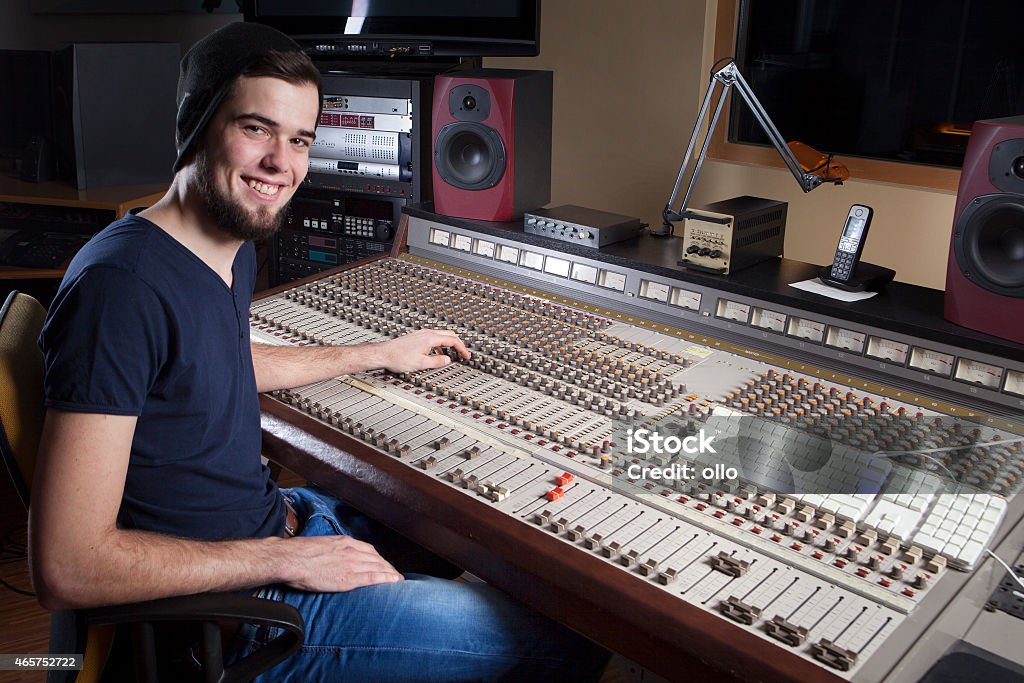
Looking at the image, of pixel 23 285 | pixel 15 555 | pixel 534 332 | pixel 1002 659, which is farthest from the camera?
pixel 23 285

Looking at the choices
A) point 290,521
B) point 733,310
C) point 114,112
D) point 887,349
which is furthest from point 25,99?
point 887,349

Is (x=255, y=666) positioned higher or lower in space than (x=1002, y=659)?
lower

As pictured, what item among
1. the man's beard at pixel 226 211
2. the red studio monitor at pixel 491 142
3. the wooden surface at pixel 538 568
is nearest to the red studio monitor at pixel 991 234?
the wooden surface at pixel 538 568

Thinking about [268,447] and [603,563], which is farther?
[268,447]

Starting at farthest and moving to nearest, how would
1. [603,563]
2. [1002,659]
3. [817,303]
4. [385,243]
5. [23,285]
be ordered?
[23,285]
[385,243]
[817,303]
[603,563]
[1002,659]

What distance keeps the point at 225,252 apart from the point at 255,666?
0.62 m

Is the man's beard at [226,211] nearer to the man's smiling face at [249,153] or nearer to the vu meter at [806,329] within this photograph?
the man's smiling face at [249,153]

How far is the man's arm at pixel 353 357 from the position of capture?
5.67 feet

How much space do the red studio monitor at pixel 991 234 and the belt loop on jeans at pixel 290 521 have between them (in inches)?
48.9

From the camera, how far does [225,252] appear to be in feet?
4.66

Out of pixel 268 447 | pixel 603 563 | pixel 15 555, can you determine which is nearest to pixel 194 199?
pixel 268 447

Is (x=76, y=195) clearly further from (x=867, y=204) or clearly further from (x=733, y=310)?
(x=867, y=204)

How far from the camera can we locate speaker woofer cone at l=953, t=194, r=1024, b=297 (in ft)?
5.01

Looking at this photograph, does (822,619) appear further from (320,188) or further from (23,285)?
(23,285)
